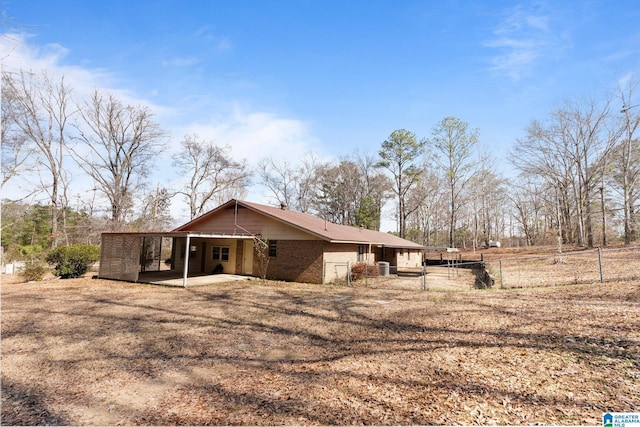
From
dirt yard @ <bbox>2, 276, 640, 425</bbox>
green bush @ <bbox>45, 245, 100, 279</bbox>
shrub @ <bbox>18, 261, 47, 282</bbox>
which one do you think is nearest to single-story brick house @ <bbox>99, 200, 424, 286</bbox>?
green bush @ <bbox>45, 245, 100, 279</bbox>

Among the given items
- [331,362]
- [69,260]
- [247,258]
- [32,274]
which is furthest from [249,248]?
[331,362]

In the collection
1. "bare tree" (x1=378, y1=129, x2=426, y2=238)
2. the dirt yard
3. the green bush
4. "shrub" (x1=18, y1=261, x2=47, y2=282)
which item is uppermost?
"bare tree" (x1=378, y1=129, x2=426, y2=238)

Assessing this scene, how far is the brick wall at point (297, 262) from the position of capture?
15.8 metres

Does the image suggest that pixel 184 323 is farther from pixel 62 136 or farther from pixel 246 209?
pixel 62 136

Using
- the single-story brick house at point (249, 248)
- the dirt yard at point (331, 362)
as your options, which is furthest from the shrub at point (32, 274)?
the dirt yard at point (331, 362)

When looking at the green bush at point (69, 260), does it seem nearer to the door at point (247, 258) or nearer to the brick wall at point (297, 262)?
the door at point (247, 258)

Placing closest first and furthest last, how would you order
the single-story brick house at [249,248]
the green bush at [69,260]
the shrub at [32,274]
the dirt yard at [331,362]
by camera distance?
the dirt yard at [331,362] < the shrub at [32,274] < the single-story brick house at [249,248] < the green bush at [69,260]

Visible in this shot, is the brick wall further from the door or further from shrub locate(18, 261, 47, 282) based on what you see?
shrub locate(18, 261, 47, 282)

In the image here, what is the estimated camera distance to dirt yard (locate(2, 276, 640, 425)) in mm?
3846

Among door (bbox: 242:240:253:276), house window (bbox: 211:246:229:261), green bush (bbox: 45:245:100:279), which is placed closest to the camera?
green bush (bbox: 45:245:100:279)

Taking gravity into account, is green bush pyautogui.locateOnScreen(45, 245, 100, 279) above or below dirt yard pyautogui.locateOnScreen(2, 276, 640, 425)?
above

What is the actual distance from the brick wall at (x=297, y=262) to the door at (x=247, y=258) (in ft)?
5.03

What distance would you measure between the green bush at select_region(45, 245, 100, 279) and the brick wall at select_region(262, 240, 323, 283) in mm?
10485

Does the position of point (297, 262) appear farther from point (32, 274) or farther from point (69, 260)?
point (32, 274)
